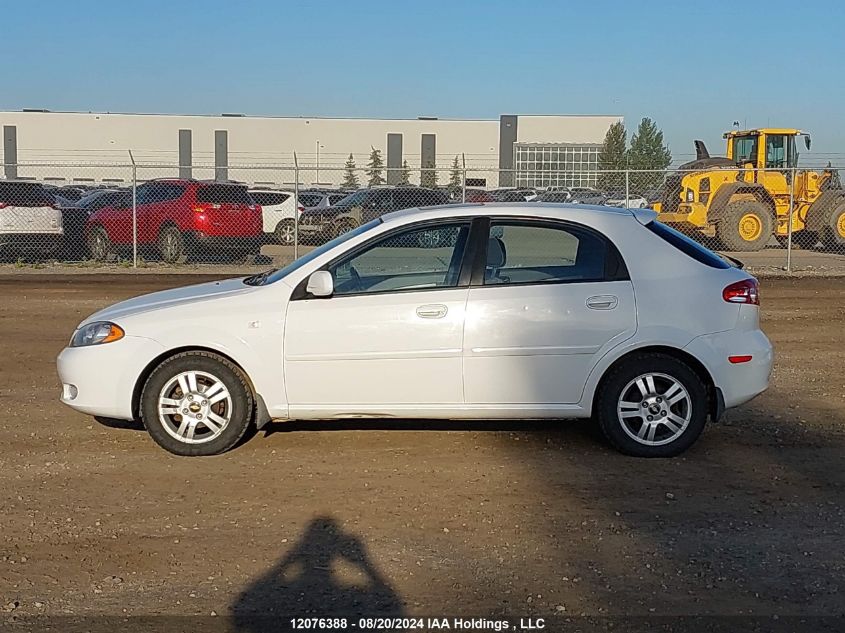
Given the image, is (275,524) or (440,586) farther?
(275,524)

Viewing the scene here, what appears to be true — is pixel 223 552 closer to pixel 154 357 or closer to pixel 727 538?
pixel 154 357

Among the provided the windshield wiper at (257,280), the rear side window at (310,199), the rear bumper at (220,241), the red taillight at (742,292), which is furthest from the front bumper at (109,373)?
the rear side window at (310,199)

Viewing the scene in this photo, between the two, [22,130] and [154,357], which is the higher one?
[22,130]

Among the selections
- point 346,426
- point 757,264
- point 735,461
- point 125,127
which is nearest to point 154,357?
point 346,426

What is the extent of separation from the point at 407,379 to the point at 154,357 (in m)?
1.62

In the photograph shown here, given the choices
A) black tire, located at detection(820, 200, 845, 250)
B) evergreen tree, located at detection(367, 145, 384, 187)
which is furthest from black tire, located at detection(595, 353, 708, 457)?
evergreen tree, located at detection(367, 145, 384, 187)

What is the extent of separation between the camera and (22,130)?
231 ft

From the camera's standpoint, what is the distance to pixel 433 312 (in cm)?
684

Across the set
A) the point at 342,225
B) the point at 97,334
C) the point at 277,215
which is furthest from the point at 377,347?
the point at 277,215

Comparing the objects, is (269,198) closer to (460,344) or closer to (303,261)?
(303,261)

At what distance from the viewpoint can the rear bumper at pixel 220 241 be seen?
2177 centimetres

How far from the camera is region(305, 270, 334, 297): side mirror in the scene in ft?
22.4

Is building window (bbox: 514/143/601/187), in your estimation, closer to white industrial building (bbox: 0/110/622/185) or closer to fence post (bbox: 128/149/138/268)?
white industrial building (bbox: 0/110/622/185)

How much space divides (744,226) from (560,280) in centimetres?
2107
